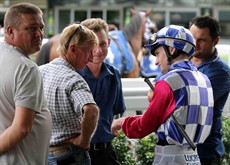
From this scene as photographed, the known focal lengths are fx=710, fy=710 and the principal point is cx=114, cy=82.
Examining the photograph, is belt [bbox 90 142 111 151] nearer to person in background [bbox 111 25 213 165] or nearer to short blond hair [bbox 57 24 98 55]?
person in background [bbox 111 25 213 165]

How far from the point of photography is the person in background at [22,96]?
156 inches

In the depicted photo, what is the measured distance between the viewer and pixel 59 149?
457cm

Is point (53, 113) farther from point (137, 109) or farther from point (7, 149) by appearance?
point (137, 109)

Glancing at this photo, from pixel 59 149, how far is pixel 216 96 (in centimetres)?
149

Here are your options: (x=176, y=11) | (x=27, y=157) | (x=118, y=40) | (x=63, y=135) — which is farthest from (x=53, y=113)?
(x=176, y=11)

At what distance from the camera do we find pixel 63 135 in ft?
14.8

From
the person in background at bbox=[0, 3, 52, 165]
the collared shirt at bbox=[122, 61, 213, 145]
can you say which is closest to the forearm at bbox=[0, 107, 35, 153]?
the person in background at bbox=[0, 3, 52, 165]

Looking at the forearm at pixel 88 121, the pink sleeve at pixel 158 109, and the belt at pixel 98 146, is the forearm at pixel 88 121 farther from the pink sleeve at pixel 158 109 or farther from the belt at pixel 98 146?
the belt at pixel 98 146

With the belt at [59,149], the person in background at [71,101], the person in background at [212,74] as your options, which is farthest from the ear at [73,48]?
the person in background at [212,74]

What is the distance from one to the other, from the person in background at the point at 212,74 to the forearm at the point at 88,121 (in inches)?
50.3

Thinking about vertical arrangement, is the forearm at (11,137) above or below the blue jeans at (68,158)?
above

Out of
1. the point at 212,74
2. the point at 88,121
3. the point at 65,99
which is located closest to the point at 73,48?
the point at 65,99

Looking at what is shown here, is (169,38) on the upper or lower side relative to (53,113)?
upper

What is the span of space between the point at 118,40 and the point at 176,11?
45.6ft
